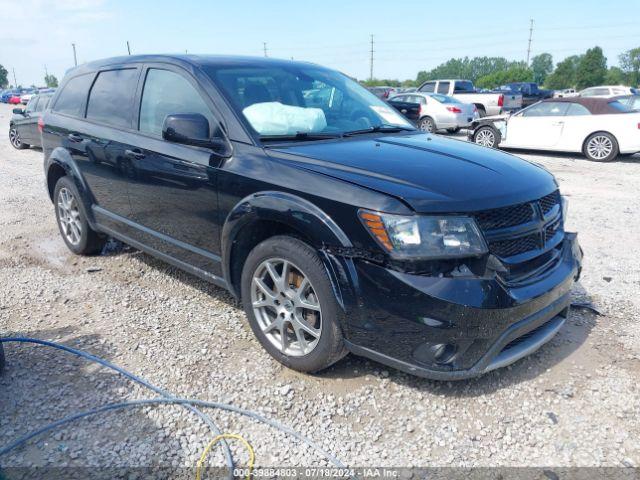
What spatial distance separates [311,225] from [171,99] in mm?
1733

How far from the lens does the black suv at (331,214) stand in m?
2.60

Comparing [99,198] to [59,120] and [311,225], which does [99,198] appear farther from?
[311,225]

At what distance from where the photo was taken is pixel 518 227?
283cm

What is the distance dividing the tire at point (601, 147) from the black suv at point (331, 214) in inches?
374

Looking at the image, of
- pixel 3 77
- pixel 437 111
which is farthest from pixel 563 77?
pixel 3 77

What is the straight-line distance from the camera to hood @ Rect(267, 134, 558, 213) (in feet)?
8.75

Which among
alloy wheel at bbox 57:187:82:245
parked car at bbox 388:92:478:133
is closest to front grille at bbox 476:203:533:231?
alloy wheel at bbox 57:187:82:245

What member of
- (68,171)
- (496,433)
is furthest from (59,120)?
(496,433)

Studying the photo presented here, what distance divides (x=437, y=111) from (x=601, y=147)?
6413mm

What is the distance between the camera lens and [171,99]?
12.6 feet

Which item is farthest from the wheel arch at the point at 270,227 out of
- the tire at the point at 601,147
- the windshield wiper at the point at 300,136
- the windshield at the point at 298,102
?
the tire at the point at 601,147

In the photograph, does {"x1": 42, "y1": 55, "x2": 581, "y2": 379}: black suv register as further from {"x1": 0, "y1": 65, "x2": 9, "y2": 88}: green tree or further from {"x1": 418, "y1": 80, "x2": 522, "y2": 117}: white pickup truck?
{"x1": 0, "y1": 65, "x2": 9, "y2": 88}: green tree

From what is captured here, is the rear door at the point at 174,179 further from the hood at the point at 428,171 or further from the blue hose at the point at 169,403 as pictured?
the blue hose at the point at 169,403

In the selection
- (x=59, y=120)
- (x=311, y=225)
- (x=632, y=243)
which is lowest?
(x=632, y=243)
